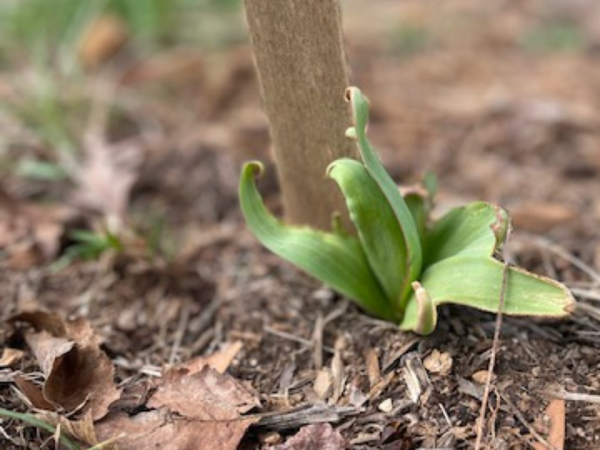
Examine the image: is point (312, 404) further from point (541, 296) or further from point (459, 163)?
point (459, 163)

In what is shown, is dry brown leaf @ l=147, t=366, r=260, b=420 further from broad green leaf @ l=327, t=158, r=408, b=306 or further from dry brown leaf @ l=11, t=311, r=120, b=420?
broad green leaf @ l=327, t=158, r=408, b=306

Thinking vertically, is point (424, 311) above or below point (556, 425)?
above

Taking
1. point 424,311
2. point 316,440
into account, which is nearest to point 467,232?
point 424,311

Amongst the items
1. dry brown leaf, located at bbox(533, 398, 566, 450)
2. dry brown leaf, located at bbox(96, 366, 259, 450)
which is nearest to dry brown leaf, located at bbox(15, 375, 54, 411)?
dry brown leaf, located at bbox(96, 366, 259, 450)

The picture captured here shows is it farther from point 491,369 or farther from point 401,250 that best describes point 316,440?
point 401,250

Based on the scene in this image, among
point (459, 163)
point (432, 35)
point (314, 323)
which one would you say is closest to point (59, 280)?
point (314, 323)

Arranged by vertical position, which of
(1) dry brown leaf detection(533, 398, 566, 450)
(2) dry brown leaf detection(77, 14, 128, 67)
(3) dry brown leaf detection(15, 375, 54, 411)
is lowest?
(1) dry brown leaf detection(533, 398, 566, 450)
